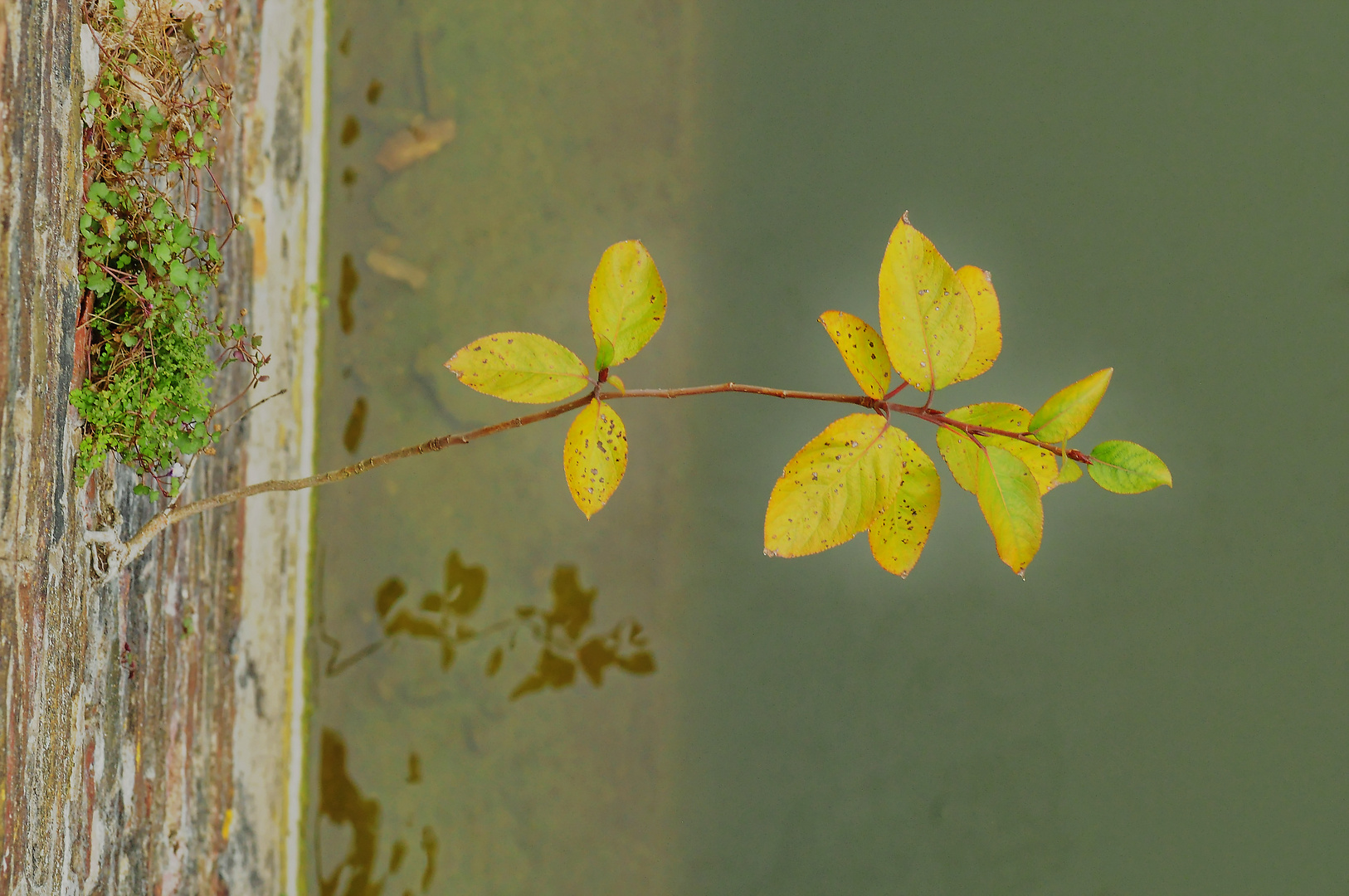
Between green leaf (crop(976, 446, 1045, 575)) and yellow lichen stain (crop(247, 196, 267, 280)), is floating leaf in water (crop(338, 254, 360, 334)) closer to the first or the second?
yellow lichen stain (crop(247, 196, 267, 280))

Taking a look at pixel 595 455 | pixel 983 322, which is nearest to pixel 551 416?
pixel 595 455

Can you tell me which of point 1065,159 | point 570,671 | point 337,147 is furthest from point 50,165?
point 1065,159

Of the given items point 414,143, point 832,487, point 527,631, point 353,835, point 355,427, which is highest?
point 414,143

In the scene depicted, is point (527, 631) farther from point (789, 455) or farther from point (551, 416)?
point (551, 416)

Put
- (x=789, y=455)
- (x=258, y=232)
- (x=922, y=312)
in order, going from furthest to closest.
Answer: (x=789, y=455) < (x=258, y=232) < (x=922, y=312)

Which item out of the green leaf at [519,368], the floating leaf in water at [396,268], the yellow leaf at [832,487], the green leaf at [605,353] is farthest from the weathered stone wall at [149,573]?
the yellow leaf at [832,487]

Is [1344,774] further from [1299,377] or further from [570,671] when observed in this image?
[570,671]
